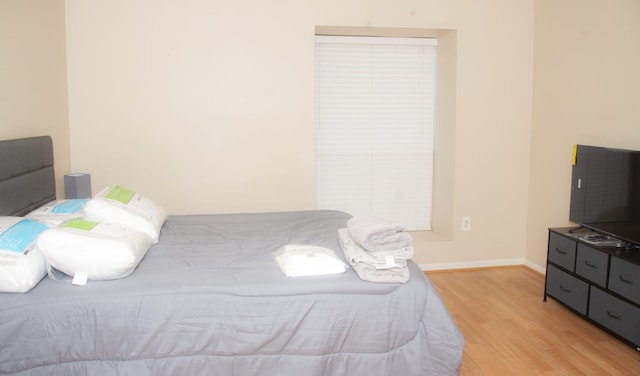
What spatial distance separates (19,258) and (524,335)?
2.88 m

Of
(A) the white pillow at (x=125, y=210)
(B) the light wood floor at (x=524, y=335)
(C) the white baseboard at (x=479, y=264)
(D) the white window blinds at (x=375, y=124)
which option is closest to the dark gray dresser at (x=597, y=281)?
(B) the light wood floor at (x=524, y=335)

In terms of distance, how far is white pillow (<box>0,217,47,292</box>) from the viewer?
2105mm

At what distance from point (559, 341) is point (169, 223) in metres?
2.65

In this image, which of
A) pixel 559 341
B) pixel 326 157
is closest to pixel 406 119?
pixel 326 157

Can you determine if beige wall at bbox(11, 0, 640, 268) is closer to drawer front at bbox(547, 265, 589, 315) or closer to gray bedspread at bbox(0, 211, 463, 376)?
drawer front at bbox(547, 265, 589, 315)

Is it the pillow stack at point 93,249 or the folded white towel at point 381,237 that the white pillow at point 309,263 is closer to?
the folded white towel at point 381,237

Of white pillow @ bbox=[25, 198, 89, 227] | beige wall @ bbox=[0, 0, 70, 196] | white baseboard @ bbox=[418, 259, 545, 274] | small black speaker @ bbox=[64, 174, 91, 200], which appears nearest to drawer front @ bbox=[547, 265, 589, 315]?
white baseboard @ bbox=[418, 259, 545, 274]

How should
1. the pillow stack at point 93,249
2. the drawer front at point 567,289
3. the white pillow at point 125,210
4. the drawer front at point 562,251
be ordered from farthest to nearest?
1. the drawer front at point 562,251
2. the drawer front at point 567,289
3. the white pillow at point 125,210
4. the pillow stack at point 93,249

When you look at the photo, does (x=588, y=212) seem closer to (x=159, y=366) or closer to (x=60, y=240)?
(x=159, y=366)

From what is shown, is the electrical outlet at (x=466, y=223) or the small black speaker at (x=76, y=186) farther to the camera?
the electrical outlet at (x=466, y=223)

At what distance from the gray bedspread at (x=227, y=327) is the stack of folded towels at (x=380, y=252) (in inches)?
2.1

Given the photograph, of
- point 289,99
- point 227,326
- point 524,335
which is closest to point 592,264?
point 524,335

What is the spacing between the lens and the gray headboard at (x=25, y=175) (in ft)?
9.07

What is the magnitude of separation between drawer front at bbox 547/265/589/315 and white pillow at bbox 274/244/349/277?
6.14 feet
